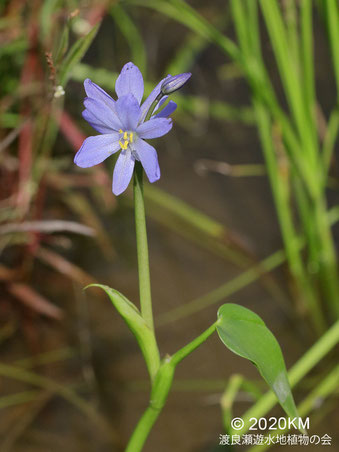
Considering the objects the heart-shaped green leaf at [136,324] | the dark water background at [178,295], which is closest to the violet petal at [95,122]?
the heart-shaped green leaf at [136,324]

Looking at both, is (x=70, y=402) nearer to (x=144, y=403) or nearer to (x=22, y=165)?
(x=144, y=403)

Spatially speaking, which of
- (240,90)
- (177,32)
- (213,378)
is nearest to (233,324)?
(213,378)

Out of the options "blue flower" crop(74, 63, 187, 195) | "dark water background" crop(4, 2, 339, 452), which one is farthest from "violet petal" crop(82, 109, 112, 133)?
"dark water background" crop(4, 2, 339, 452)

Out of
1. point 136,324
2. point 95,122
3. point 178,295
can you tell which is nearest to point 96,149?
point 95,122

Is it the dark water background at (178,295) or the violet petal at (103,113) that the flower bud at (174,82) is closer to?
the violet petal at (103,113)

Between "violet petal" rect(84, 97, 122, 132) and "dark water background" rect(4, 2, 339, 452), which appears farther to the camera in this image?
"dark water background" rect(4, 2, 339, 452)

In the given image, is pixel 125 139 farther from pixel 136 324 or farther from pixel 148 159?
pixel 136 324

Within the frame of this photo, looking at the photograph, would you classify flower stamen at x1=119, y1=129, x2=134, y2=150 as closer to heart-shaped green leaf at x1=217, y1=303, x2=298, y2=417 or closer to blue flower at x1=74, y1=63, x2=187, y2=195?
blue flower at x1=74, y1=63, x2=187, y2=195
